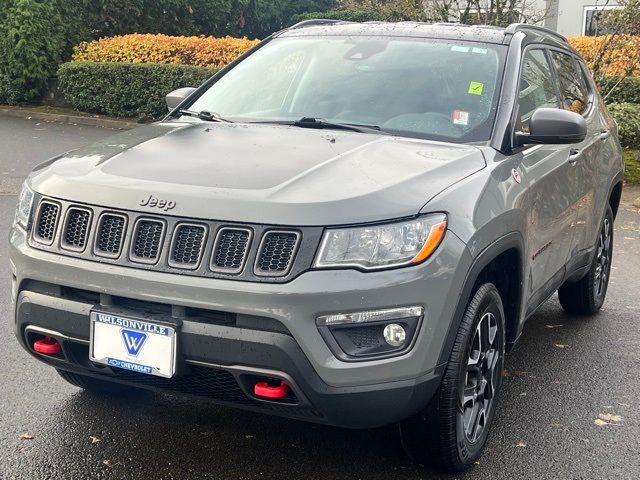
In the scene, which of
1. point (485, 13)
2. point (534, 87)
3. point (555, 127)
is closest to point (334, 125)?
point (555, 127)

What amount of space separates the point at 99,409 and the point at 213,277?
4.96 feet

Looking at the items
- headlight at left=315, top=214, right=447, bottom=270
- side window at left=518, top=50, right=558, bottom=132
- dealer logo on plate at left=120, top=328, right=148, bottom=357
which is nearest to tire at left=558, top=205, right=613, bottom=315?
side window at left=518, top=50, right=558, bottom=132

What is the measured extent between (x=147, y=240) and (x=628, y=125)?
10654mm

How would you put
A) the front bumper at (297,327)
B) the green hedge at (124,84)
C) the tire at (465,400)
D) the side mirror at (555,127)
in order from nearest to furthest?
1. the front bumper at (297,327)
2. the tire at (465,400)
3. the side mirror at (555,127)
4. the green hedge at (124,84)

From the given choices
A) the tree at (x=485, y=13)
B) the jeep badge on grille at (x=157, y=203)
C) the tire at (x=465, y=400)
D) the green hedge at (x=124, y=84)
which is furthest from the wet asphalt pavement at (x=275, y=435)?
the green hedge at (x=124, y=84)

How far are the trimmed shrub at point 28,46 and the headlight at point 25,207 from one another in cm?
1413

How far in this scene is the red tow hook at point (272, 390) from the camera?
3143 millimetres

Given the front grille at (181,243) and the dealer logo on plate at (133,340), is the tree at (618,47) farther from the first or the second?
the dealer logo on plate at (133,340)

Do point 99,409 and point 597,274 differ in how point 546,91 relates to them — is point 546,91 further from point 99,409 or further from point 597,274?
point 99,409

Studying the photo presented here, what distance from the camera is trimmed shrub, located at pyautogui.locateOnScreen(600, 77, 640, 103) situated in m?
14.1

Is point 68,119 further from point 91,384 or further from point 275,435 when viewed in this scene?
point 275,435

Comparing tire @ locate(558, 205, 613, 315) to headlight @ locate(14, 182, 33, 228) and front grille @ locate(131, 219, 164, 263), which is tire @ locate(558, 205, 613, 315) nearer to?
front grille @ locate(131, 219, 164, 263)

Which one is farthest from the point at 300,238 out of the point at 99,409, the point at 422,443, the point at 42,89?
the point at 42,89

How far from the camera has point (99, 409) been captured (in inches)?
167
